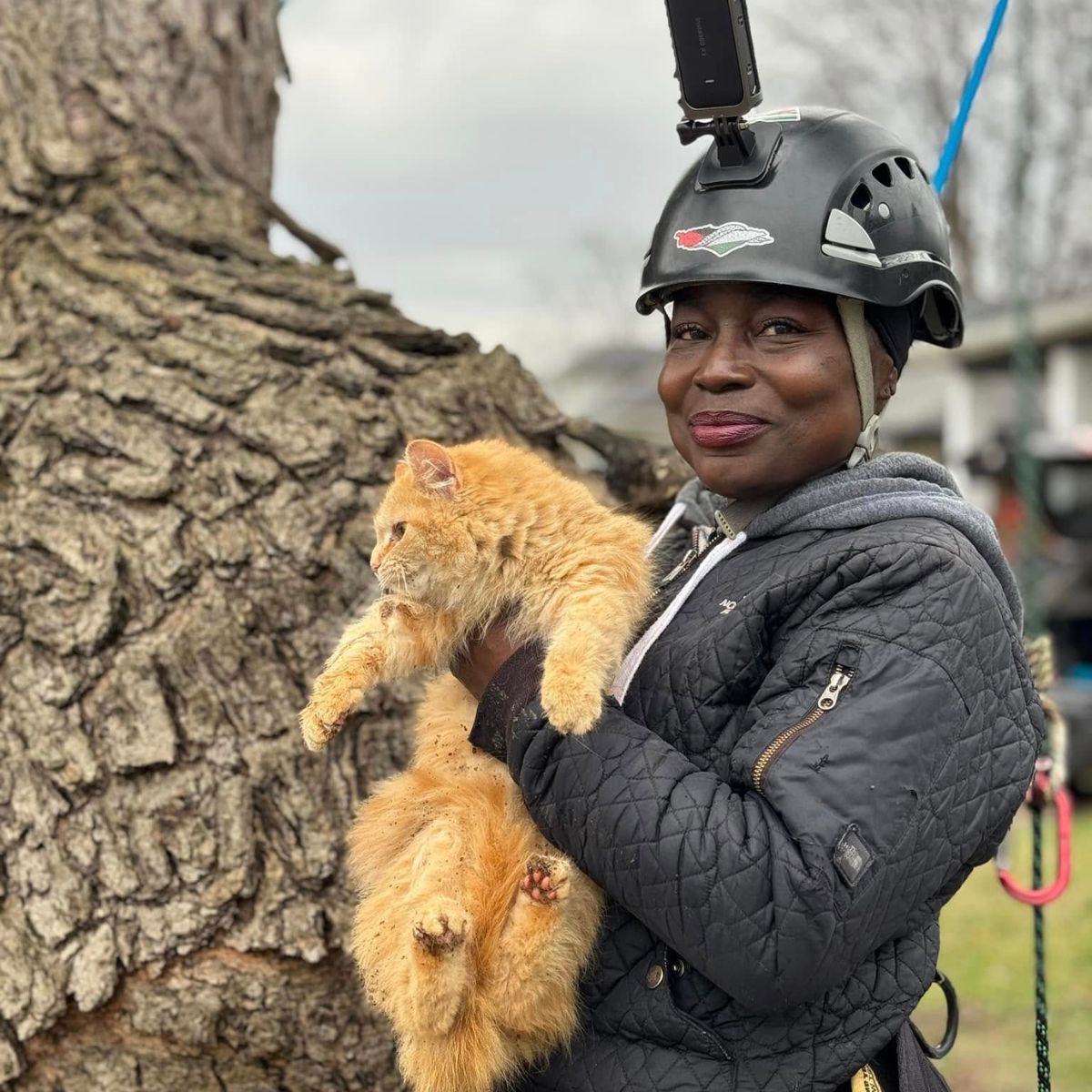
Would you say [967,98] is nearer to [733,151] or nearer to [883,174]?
[883,174]

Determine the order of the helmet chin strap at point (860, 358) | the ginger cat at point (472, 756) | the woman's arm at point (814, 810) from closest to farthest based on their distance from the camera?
the woman's arm at point (814, 810)
the ginger cat at point (472, 756)
the helmet chin strap at point (860, 358)

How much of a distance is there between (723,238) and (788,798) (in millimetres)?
1030

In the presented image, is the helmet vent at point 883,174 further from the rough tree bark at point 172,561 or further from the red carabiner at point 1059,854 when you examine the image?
the rough tree bark at point 172,561

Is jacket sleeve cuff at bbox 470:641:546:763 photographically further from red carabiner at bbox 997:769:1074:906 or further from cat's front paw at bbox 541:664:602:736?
red carabiner at bbox 997:769:1074:906

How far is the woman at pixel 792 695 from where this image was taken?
1.83 m

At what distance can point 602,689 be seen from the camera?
6.99 ft

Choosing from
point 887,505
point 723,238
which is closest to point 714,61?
point 723,238

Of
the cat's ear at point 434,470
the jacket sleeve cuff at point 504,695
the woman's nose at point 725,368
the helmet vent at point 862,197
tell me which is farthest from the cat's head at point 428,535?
the helmet vent at point 862,197

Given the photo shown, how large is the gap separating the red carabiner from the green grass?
217cm

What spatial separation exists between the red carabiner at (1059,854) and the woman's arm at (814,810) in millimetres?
944

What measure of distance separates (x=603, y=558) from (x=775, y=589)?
0.46 metres

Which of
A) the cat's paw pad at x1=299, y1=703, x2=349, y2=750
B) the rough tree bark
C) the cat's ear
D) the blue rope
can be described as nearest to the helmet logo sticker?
the cat's ear

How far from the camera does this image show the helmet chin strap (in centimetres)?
226

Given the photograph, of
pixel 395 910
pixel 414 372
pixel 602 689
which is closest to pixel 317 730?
pixel 395 910
